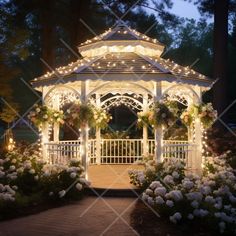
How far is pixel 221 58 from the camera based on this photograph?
19438mm

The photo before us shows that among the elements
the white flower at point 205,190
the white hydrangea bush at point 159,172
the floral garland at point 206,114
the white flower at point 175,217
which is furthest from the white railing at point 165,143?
the white flower at point 175,217

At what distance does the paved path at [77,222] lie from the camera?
24.4 feet

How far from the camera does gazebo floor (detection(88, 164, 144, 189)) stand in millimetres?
11734

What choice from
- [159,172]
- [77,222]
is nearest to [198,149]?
[159,172]

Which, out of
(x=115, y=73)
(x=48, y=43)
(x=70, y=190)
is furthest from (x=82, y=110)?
(x=48, y=43)

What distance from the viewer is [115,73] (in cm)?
1216

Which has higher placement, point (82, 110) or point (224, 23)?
point (224, 23)

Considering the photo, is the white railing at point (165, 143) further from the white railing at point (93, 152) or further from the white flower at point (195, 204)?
the white flower at point (195, 204)

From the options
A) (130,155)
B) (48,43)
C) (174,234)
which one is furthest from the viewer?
(48,43)

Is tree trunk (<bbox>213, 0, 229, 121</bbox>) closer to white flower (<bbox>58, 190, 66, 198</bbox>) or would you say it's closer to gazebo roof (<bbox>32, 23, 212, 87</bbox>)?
gazebo roof (<bbox>32, 23, 212, 87</bbox>)

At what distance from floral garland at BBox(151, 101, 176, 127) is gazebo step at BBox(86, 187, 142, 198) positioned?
7.21ft

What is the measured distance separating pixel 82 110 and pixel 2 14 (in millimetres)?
11843

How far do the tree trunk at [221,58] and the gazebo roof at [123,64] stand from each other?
5322 millimetres

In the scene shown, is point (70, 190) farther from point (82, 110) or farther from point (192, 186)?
point (192, 186)
